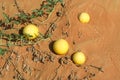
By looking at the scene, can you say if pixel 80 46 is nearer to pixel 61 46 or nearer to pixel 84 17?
pixel 61 46

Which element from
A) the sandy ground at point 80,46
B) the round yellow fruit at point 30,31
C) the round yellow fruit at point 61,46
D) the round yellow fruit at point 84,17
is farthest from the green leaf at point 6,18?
the round yellow fruit at point 84,17

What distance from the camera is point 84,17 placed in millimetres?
4914

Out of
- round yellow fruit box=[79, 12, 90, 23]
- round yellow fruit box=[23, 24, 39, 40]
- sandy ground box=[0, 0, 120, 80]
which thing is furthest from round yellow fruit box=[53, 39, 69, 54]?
round yellow fruit box=[79, 12, 90, 23]

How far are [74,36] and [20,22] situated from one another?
Result: 2.87 ft

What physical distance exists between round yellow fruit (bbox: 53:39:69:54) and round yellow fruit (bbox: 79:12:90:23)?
0.49m

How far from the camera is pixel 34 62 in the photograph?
473 centimetres

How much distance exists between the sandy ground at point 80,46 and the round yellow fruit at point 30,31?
165 millimetres

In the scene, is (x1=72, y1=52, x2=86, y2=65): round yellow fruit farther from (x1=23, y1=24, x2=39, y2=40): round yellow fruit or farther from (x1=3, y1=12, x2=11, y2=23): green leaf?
(x1=3, y1=12, x2=11, y2=23): green leaf

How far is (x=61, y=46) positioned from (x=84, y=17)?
635 mm

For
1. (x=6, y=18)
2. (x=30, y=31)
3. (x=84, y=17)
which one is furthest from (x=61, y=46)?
(x=6, y=18)

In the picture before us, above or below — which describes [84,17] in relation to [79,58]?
above

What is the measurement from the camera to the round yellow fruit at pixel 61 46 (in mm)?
4586

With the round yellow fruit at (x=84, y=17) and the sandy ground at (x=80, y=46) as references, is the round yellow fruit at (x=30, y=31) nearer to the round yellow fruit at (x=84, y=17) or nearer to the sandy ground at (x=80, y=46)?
the sandy ground at (x=80, y=46)

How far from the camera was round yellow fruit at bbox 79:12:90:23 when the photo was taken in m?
4.91
